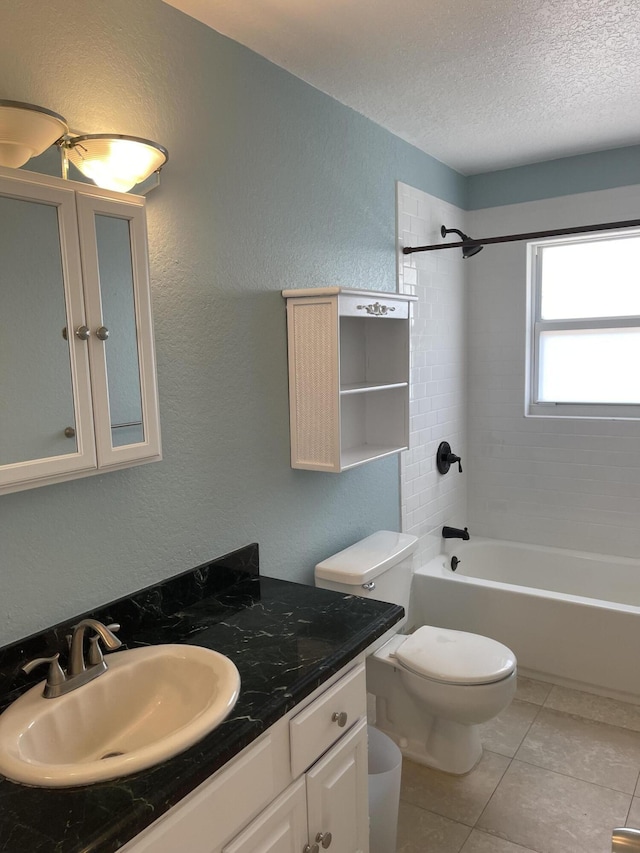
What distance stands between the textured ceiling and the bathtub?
6.96 ft

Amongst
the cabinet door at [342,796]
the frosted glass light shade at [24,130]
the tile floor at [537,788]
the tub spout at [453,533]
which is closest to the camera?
the frosted glass light shade at [24,130]

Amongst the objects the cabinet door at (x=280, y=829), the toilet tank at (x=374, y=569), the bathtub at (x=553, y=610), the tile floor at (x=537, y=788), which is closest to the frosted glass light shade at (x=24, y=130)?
the cabinet door at (x=280, y=829)

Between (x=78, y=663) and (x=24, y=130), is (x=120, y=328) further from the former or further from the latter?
(x=78, y=663)

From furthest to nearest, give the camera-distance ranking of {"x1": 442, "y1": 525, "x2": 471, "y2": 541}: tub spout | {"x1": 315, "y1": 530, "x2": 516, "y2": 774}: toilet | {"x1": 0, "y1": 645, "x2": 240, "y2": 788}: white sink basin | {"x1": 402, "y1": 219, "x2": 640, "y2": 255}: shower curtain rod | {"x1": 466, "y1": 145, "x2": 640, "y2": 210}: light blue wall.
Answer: {"x1": 442, "y1": 525, "x2": 471, "y2": 541}: tub spout, {"x1": 466, "y1": 145, "x2": 640, "y2": 210}: light blue wall, {"x1": 402, "y1": 219, "x2": 640, "y2": 255}: shower curtain rod, {"x1": 315, "y1": 530, "x2": 516, "y2": 774}: toilet, {"x1": 0, "y1": 645, "x2": 240, "y2": 788}: white sink basin

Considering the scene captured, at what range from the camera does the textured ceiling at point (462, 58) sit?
1793 millimetres

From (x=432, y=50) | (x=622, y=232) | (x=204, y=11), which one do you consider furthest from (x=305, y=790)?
(x=622, y=232)

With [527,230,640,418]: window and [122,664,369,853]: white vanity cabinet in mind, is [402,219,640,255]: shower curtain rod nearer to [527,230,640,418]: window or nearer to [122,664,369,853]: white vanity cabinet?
[527,230,640,418]: window

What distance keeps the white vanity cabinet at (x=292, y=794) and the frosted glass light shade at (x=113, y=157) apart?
50.5 inches

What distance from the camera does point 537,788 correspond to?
224cm

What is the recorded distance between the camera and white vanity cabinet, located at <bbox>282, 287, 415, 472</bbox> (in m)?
2.09

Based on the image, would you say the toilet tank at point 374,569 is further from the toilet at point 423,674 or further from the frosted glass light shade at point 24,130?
the frosted glass light shade at point 24,130

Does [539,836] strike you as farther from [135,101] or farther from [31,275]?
[135,101]

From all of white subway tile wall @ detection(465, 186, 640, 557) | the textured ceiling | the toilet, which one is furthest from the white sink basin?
white subway tile wall @ detection(465, 186, 640, 557)

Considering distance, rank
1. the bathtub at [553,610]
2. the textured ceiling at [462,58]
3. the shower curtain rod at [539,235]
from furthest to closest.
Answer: the bathtub at [553,610]
the shower curtain rod at [539,235]
the textured ceiling at [462,58]
